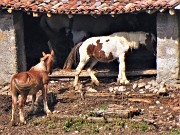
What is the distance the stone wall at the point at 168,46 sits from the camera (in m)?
20.0

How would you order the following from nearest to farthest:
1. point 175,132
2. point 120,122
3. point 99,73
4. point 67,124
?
1. point 175,132
2. point 120,122
3. point 67,124
4. point 99,73

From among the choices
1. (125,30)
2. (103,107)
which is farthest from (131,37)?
(103,107)

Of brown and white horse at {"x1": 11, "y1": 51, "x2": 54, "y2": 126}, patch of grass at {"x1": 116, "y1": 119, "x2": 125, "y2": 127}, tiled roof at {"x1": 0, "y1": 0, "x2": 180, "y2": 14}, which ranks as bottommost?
patch of grass at {"x1": 116, "y1": 119, "x2": 125, "y2": 127}

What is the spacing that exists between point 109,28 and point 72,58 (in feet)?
5.49

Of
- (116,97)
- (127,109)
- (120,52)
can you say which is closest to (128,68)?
(120,52)

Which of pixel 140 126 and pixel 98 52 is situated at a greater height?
pixel 98 52

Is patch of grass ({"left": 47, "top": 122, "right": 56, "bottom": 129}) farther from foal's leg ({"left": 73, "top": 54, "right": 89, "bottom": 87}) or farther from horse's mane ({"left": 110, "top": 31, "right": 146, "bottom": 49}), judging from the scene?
horse's mane ({"left": 110, "top": 31, "right": 146, "bottom": 49})

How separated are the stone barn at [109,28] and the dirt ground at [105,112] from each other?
3.58 ft

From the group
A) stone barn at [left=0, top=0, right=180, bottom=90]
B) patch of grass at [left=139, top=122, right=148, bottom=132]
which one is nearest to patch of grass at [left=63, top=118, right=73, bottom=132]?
patch of grass at [left=139, top=122, right=148, bottom=132]

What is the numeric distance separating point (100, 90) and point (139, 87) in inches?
45.8

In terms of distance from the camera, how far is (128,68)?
22047 mm

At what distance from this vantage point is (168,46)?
Answer: 2025 centimetres

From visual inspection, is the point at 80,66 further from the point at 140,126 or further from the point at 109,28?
the point at 140,126

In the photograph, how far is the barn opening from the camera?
22531 mm
